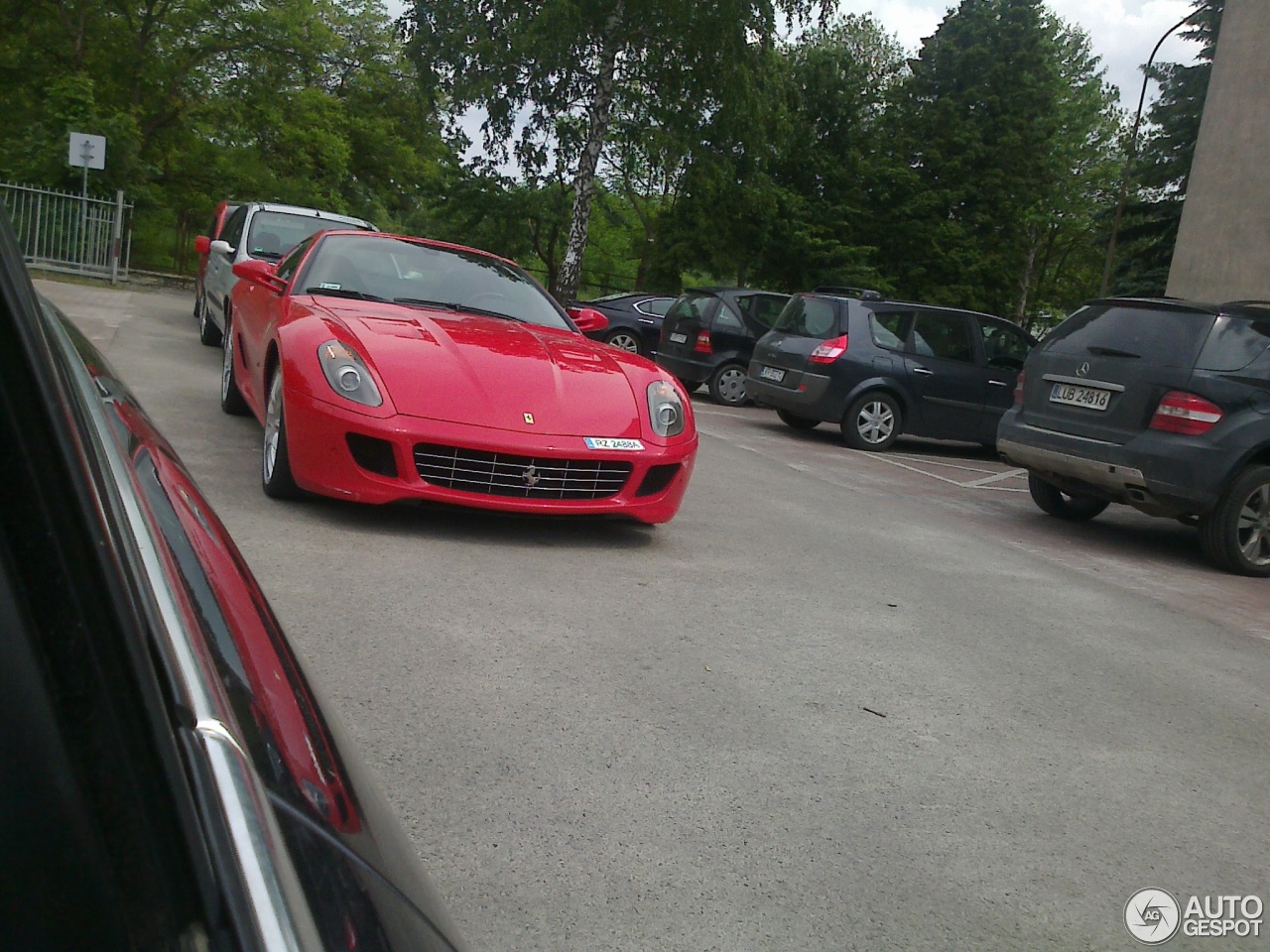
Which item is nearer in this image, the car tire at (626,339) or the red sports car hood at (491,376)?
the red sports car hood at (491,376)

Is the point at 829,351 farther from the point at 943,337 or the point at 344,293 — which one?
the point at 344,293

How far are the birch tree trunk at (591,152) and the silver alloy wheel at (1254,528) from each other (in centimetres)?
2107

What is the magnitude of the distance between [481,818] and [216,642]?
1.96 metres

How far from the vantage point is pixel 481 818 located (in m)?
2.95

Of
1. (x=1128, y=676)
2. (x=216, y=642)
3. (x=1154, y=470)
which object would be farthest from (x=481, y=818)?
(x=1154, y=470)

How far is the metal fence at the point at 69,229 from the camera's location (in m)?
23.1

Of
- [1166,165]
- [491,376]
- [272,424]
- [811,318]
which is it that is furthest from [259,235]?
[1166,165]

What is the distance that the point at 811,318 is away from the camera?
1469cm

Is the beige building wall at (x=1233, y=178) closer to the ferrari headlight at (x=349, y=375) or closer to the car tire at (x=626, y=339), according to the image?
the car tire at (x=626, y=339)

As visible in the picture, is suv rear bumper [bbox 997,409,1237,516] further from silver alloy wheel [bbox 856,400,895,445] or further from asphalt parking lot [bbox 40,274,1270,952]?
silver alloy wheel [bbox 856,400,895,445]

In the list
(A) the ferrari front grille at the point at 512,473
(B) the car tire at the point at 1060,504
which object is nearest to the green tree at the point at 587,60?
(B) the car tire at the point at 1060,504

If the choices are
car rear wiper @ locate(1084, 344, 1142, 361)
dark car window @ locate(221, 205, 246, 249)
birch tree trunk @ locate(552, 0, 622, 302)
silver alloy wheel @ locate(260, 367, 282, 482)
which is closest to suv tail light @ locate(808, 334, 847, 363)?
car rear wiper @ locate(1084, 344, 1142, 361)

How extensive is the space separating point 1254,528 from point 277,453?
6269mm

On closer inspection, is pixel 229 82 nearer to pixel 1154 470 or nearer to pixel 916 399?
pixel 916 399
